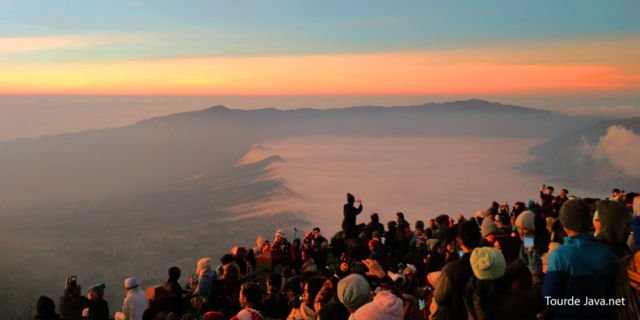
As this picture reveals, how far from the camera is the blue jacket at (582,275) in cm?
477

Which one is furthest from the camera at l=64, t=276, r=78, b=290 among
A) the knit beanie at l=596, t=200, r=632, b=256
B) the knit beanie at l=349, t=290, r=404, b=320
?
the knit beanie at l=596, t=200, r=632, b=256

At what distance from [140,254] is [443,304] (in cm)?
19846

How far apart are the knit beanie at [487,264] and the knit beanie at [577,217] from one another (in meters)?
0.72

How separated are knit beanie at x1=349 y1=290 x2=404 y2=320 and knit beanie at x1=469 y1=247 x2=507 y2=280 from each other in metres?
0.77

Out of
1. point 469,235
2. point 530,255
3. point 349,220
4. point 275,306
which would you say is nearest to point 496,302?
point 469,235

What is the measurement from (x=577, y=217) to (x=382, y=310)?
1.94 metres

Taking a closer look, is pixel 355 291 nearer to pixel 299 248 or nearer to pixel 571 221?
pixel 571 221

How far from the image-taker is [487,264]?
478 cm

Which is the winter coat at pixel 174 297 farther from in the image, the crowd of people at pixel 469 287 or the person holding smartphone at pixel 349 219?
the person holding smartphone at pixel 349 219

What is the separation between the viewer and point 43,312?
26.0ft

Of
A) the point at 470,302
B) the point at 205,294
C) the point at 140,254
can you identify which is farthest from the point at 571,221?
the point at 140,254

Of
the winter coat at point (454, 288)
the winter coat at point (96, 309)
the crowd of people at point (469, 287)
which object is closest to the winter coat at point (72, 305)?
the crowd of people at point (469, 287)

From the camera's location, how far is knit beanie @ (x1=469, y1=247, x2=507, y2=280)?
478cm

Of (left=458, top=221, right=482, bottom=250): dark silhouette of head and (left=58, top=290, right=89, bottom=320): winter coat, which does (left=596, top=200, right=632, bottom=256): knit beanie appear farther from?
(left=58, top=290, right=89, bottom=320): winter coat
